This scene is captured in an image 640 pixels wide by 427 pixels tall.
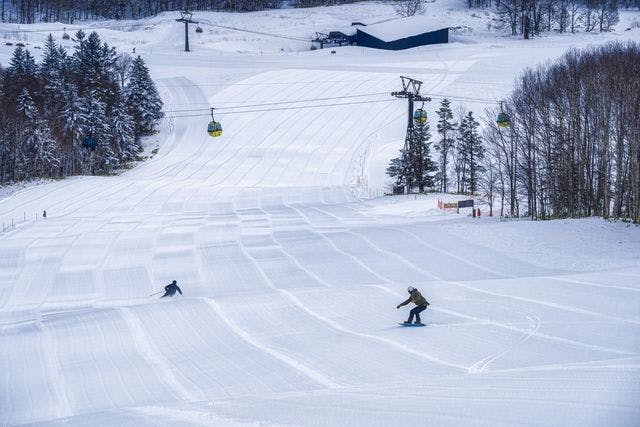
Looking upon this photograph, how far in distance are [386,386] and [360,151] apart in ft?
160

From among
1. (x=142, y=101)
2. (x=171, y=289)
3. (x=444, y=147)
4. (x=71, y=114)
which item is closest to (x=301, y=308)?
(x=171, y=289)

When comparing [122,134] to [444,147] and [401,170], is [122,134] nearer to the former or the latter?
[401,170]

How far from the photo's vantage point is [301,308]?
19.8 metres

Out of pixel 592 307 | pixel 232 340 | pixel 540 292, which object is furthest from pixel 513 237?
pixel 232 340

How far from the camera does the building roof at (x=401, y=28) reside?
93.8m

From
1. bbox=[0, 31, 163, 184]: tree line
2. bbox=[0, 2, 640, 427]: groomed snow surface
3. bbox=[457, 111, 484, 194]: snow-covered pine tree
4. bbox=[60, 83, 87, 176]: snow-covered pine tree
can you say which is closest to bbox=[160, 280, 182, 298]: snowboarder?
bbox=[0, 2, 640, 427]: groomed snow surface

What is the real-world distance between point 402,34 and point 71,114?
4883 cm

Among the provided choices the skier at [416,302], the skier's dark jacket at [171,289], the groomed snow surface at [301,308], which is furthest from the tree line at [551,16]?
the skier at [416,302]

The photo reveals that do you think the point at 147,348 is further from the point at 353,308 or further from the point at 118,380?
the point at 353,308

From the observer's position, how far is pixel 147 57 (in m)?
88.1

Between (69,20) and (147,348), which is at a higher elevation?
(69,20)

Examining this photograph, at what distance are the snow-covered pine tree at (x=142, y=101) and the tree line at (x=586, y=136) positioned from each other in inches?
1481

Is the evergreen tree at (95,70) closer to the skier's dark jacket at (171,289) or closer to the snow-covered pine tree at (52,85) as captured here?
the snow-covered pine tree at (52,85)

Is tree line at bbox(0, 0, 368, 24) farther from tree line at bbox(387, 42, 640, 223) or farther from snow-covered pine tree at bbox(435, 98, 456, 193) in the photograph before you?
tree line at bbox(387, 42, 640, 223)
